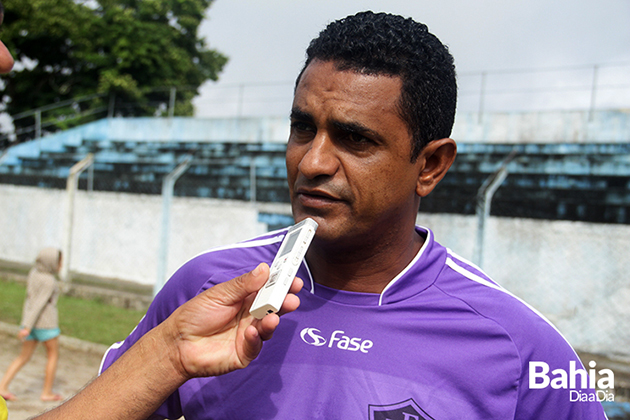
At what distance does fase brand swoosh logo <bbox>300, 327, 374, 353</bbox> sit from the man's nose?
0.48m

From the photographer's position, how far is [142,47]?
81.3 feet

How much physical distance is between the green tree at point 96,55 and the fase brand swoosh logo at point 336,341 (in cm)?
2293

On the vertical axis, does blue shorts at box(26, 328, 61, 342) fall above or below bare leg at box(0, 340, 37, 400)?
above

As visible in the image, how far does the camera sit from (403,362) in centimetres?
156

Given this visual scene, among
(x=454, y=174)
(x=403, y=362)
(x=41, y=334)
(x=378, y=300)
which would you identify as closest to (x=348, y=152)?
(x=378, y=300)

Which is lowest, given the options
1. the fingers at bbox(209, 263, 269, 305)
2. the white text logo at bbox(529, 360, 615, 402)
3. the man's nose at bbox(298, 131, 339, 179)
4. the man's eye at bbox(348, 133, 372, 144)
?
the white text logo at bbox(529, 360, 615, 402)

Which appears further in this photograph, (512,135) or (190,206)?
(512,135)

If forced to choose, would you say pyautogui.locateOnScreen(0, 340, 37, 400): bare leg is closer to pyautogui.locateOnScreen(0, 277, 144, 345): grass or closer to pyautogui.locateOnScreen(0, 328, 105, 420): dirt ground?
pyautogui.locateOnScreen(0, 328, 105, 420): dirt ground

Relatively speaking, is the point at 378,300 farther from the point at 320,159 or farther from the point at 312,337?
the point at 320,159

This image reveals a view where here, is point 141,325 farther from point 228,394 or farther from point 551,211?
point 551,211

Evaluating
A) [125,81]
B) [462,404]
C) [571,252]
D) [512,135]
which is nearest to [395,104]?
[462,404]

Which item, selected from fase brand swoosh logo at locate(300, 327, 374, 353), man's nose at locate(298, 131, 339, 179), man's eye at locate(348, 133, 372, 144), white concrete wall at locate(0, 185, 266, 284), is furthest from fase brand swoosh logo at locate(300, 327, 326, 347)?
white concrete wall at locate(0, 185, 266, 284)

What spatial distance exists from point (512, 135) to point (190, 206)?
24.7 ft

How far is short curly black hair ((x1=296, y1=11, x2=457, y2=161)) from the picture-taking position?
5.46ft
